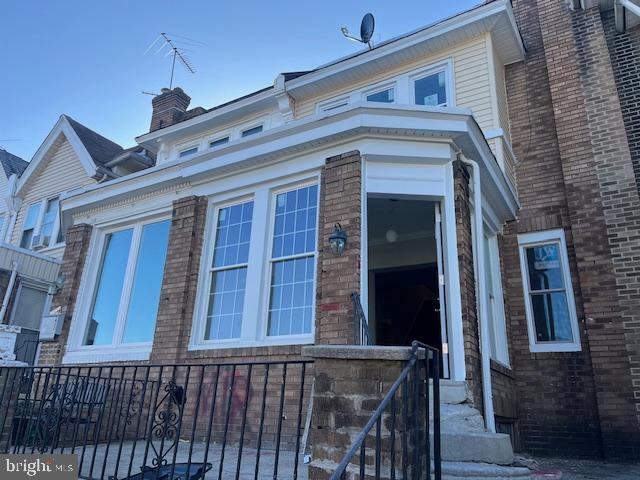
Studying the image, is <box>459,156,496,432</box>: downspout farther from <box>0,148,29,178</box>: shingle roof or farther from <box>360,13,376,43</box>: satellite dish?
<box>0,148,29,178</box>: shingle roof

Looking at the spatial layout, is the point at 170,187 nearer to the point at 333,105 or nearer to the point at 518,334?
the point at 333,105

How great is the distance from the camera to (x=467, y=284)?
215 inches

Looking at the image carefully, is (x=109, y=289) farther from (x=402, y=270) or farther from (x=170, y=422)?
(x=402, y=270)

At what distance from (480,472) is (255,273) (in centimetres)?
355

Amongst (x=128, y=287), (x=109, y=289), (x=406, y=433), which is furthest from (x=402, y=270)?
(x=406, y=433)

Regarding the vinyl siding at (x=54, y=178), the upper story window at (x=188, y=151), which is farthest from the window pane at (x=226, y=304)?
the vinyl siding at (x=54, y=178)

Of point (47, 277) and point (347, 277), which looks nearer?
point (347, 277)

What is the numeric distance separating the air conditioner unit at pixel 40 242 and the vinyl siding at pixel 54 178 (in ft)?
3.90

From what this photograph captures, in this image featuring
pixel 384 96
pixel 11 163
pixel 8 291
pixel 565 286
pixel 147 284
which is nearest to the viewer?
pixel 565 286

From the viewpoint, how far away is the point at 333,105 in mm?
9672

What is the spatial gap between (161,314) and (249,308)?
146cm

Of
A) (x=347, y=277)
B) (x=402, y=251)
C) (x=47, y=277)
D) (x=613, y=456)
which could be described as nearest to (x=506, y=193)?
(x=402, y=251)

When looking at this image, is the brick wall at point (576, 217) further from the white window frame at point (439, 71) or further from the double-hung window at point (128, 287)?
the double-hung window at point (128, 287)

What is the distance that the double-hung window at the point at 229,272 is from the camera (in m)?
6.32
